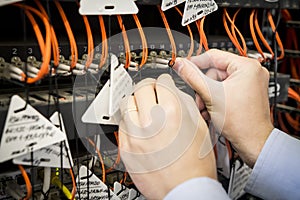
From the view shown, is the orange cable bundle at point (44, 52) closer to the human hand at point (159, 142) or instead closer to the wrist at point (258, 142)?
the human hand at point (159, 142)

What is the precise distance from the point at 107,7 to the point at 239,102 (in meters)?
0.31

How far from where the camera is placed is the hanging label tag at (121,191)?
2.45ft

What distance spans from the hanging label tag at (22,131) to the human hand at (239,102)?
0.27 meters

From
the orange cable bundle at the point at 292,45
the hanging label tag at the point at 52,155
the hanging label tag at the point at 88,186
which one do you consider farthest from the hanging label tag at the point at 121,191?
the orange cable bundle at the point at 292,45

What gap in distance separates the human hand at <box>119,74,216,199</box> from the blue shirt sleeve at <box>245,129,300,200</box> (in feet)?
0.55

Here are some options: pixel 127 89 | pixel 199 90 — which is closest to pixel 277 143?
pixel 199 90

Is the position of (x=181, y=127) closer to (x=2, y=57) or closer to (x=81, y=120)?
(x=81, y=120)

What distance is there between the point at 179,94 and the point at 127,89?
0.09 meters

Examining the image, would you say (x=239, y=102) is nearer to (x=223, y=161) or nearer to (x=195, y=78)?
(x=195, y=78)

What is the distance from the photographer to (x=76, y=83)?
26.6 inches

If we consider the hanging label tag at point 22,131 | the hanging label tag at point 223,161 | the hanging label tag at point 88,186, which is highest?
the hanging label tag at point 22,131

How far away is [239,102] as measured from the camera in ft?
2.48

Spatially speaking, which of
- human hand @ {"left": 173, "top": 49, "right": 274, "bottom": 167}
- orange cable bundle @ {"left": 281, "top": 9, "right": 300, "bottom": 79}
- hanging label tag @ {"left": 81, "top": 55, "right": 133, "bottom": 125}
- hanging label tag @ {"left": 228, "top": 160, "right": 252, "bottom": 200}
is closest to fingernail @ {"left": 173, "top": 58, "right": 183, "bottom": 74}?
human hand @ {"left": 173, "top": 49, "right": 274, "bottom": 167}

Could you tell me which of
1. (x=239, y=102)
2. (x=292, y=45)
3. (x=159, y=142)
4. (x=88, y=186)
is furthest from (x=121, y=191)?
(x=292, y=45)
